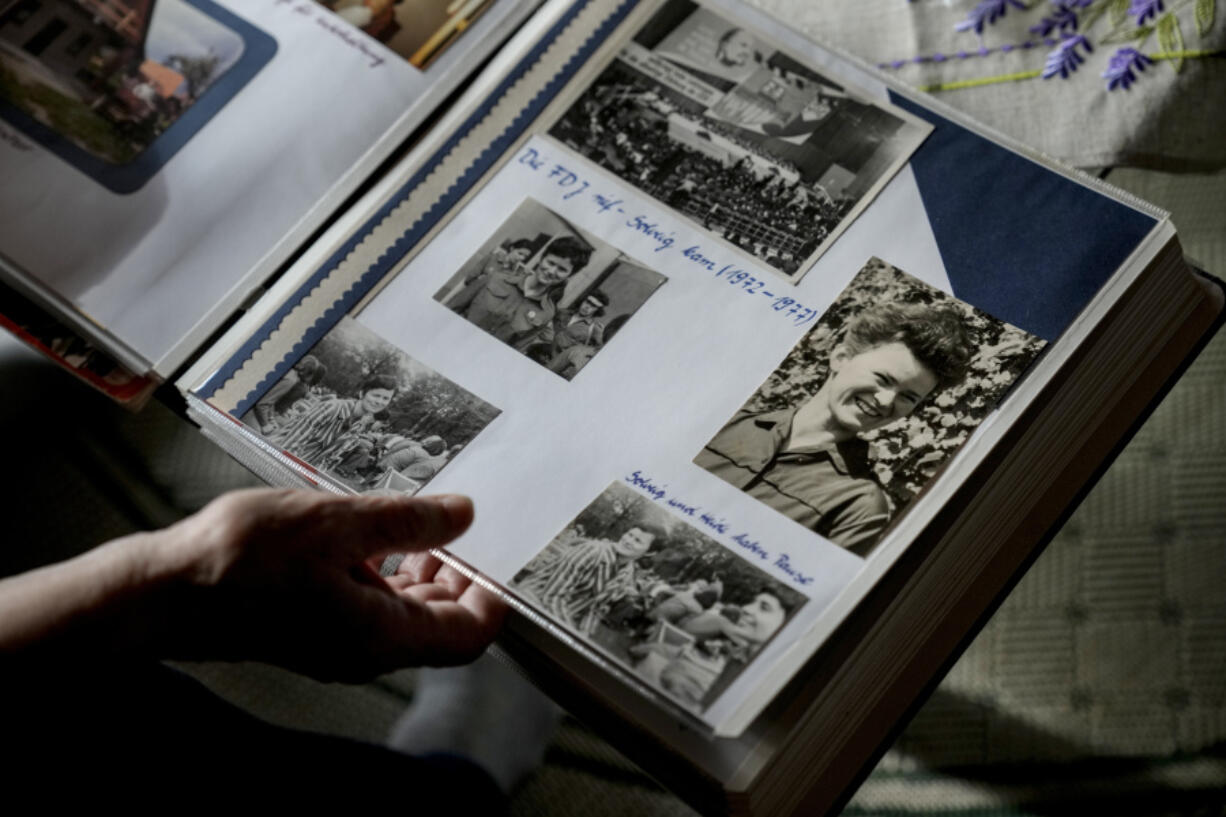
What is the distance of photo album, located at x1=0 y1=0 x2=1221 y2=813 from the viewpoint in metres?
0.42

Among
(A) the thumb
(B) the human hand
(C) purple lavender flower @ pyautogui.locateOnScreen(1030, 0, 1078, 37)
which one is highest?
(C) purple lavender flower @ pyautogui.locateOnScreen(1030, 0, 1078, 37)

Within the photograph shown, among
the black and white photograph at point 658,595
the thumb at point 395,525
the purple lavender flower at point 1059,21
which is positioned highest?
the purple lavender flower at point 1059,21

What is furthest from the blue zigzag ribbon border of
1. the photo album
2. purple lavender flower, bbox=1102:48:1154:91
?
purple lavender flower, bbox=1102:48:1154:91

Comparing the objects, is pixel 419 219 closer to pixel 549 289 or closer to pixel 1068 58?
pixel 549 289

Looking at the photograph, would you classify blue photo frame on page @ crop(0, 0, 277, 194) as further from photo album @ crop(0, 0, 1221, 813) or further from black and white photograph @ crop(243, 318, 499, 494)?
black and white photograph @ crop(243, 318, 499, 494)

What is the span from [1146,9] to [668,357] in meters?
0.32

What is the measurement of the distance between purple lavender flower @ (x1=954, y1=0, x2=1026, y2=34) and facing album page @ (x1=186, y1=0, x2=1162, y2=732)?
4.1 inches

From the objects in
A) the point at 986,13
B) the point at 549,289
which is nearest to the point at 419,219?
the point at 549,289

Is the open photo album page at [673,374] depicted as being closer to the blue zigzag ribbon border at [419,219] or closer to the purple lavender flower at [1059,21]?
the blue zigzag ribbon border at [419,219]

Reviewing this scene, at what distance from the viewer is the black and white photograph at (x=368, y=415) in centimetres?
46

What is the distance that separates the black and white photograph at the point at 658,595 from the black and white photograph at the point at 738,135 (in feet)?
0.46

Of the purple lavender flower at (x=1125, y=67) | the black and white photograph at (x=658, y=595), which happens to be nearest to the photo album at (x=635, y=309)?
the black and white photograph at (x=658, y=595)

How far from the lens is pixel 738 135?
0.51m

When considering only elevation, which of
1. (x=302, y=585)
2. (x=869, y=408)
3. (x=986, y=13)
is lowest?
(x=302, y=585)
